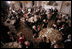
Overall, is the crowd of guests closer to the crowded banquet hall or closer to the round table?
the crowded banquet hall

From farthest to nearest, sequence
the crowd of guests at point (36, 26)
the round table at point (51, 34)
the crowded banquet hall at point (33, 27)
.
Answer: the round table at point (51, 34)
the crowded banquet hall at point (33, 27)
the crowd of guests at point (36, 26)

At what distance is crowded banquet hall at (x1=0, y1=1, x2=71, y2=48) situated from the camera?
4.88 m

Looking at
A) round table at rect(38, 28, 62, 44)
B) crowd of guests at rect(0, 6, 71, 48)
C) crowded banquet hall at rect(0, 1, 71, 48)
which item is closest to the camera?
crowd of guests at rect(0, 6, 71, 48)

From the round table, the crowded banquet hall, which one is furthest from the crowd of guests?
the round table

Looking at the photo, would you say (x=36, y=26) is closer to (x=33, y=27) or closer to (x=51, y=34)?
(x=33, y=27)

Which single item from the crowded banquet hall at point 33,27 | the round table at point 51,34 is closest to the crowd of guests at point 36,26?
the crowded banquet hall at point 33,27

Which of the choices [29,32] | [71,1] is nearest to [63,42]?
[29,32]

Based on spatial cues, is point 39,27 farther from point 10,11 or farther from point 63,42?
point 10,11

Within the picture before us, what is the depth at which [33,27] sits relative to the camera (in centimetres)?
627

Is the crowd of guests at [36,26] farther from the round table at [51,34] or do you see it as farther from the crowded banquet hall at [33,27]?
the round table at [51,34]

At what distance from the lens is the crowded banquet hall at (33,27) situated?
192 inches

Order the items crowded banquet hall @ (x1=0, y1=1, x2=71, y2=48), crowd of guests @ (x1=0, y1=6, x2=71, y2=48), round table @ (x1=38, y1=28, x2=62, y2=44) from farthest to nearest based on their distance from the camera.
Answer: round table @ (x1=38, y1=28, x2=62, y2=44)
crowded banquet hall @ (x1=0, y1=1, x2=71, y2=48)
crowd of guests @ (x1=0, y1=6, x2=71, y2=48)

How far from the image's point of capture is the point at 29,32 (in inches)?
245

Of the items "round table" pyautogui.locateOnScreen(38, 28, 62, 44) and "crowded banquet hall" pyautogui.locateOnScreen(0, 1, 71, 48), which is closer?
"crowded banquet hall" pyautogui.locateOnScreen(0, 1, 71, 48)
